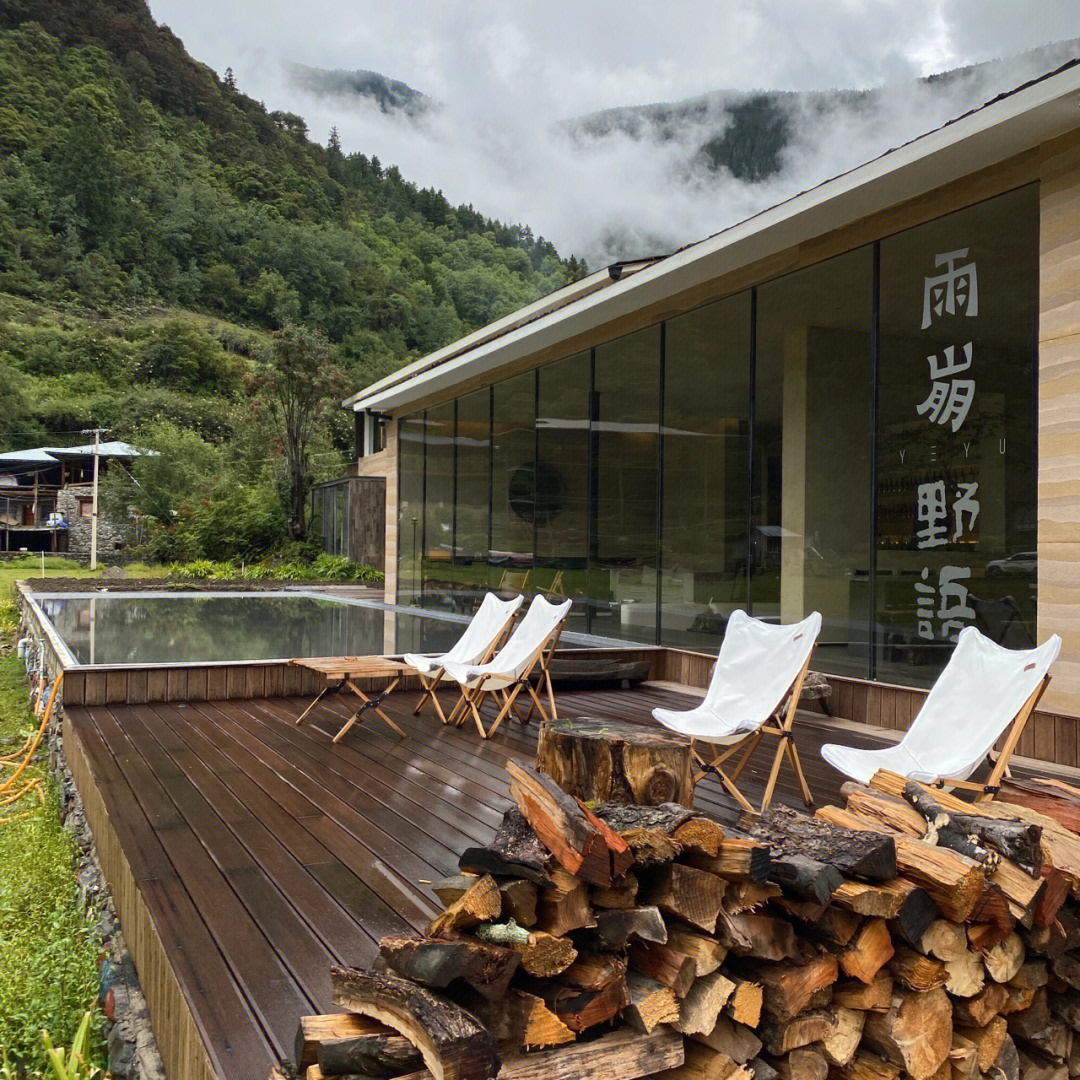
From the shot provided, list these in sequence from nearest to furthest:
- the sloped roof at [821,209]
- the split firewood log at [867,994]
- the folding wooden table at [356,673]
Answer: the split firewood log at [867,994] → the sloped roof at [821,209] → the folding wooden table at [356,673]

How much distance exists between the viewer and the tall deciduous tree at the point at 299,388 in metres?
23.6

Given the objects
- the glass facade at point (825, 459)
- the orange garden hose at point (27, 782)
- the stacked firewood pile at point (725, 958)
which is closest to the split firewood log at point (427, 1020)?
the stacked firewood pile at point (725, 958)

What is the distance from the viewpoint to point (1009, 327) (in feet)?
16.2

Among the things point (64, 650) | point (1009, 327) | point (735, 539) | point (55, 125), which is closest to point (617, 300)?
point (735, 539)

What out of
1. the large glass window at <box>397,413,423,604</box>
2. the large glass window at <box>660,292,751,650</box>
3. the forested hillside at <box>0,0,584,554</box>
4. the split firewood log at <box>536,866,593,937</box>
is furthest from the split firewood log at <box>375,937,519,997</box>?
the forested hillside at <box>0,0,584,554</box>

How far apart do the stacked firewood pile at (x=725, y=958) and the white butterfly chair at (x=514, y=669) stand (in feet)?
8.82

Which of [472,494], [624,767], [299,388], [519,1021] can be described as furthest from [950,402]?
[299,388]

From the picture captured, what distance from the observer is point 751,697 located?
410 centimetres

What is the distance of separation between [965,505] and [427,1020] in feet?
14.9

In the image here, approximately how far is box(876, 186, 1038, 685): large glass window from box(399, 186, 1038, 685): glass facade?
0.01 m

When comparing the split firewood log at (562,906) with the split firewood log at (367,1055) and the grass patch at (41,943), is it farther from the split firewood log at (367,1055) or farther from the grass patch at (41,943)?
the grass patch at (41,943)

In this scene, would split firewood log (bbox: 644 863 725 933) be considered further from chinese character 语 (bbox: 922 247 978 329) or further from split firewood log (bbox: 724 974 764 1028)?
chinese character 语 (bbox: 922 247 978 329)

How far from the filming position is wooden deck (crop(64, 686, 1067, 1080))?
6.59ft

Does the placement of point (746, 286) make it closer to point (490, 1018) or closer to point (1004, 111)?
point (1004, 111)
